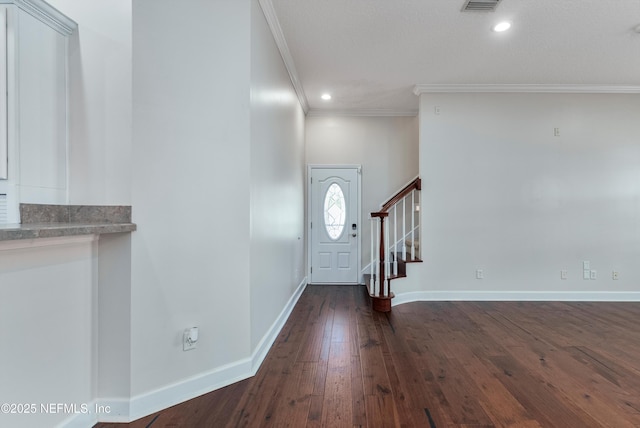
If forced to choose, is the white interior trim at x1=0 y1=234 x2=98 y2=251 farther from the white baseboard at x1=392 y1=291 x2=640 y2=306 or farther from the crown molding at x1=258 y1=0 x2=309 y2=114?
the white baseboard at x1=392 y1=291 x2=640 y2=306

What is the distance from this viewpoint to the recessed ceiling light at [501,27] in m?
2.75

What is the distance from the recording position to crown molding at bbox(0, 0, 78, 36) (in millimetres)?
1582

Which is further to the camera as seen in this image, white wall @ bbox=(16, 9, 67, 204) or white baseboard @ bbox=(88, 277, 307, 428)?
white baseboard @ bbox=(88, 277, 307, 428)

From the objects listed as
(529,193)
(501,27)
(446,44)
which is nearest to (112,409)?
(446,44)

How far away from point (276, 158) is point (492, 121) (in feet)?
10.2

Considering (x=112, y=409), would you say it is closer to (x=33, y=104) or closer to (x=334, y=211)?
(x=33, y=104)

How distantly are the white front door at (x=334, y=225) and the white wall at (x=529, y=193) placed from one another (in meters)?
1.25

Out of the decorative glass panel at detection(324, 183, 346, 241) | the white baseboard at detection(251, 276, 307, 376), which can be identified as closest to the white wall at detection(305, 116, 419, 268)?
the decorative glass panel at detection(324, 183, 346, 241)

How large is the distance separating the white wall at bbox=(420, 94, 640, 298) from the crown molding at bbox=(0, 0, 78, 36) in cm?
377

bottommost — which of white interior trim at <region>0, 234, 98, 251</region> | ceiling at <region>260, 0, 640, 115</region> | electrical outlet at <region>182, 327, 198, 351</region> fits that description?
electrical outlet at <region>182, 327, 198, 351</region>

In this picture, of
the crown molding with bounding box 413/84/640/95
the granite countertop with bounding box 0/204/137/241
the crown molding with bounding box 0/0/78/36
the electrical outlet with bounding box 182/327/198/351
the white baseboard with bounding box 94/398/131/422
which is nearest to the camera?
the granite countertop with bounding box 0/204/137/241

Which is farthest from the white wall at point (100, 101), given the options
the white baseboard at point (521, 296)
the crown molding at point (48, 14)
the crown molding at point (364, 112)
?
the crown molding at point (364, 112)

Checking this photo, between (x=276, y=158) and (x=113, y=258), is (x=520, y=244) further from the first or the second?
(x=113, y=258)

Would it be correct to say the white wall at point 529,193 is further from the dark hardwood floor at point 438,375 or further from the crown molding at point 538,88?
the dark hardwood floor at point 438,375
